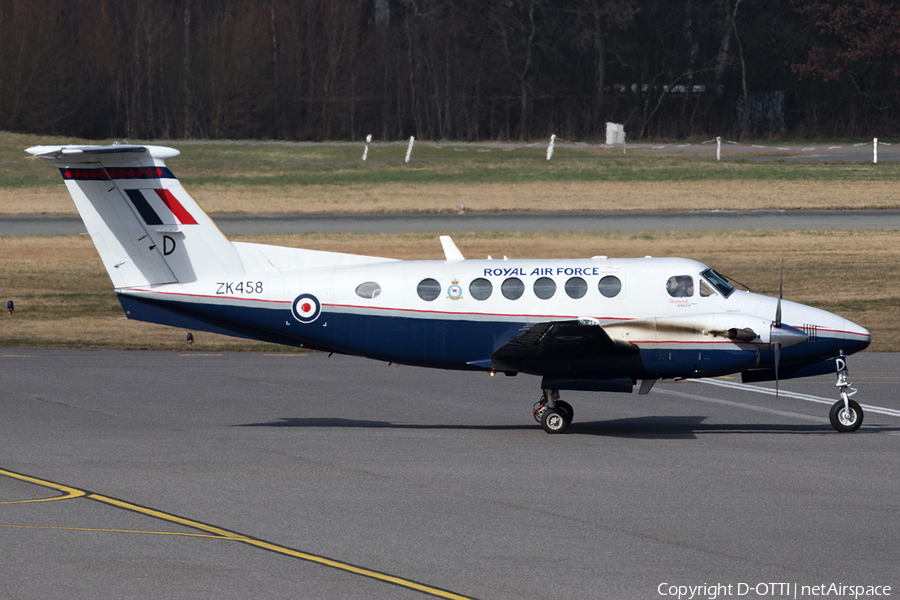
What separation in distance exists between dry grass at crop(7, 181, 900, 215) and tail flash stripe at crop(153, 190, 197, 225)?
2889 cm

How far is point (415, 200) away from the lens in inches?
1820

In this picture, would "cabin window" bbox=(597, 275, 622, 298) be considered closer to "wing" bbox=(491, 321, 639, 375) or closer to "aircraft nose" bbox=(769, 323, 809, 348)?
"wing" bbox=(491, 321, 639, 375)

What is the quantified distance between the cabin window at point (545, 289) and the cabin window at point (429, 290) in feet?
4.58

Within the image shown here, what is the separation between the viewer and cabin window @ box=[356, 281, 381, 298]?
15398 mm

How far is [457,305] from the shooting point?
15234 mm

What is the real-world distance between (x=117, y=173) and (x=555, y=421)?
7189 mm

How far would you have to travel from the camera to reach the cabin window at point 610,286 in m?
15.0

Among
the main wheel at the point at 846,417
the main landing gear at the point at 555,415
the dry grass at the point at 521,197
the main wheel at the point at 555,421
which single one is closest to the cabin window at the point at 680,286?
the main landing gear at the point at 555,415

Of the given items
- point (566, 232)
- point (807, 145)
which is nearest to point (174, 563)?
point (566, 232)

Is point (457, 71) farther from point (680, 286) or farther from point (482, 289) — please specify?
point (680, 286)

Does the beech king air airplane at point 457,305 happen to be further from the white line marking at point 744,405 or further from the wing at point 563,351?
the white line marking at point 744,405

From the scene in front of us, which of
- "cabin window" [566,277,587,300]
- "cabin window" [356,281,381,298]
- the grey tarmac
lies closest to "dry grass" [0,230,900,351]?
the grey tarmac

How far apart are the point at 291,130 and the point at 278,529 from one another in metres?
62.6

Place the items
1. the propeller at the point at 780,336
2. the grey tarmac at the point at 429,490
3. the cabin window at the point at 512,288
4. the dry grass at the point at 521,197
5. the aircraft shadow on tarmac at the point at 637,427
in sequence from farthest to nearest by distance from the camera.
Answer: the dry grass at the point at 521,197 < the aircraft shadow on tarmac at the point at 637,427 < the cabin window at the point at 512,288 < the propeller at the point at 780,336 < the grey tarmac at the point at 429,490
